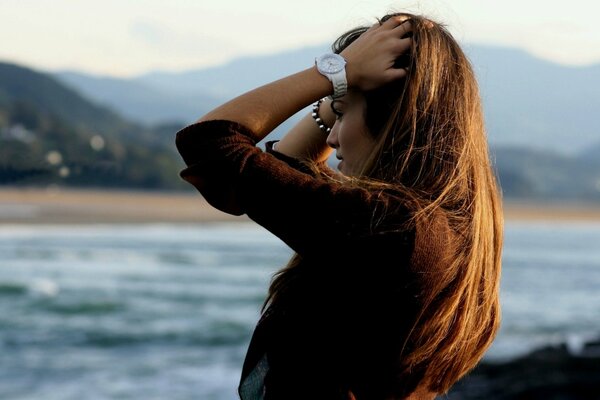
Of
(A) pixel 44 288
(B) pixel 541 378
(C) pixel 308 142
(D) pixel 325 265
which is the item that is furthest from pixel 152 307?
(D) pixel 325 265

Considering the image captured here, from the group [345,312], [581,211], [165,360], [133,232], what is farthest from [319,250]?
[581,211]

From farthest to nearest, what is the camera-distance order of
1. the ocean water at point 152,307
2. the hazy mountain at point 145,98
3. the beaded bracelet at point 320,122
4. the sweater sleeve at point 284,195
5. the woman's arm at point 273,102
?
1. the hazy mountain at point 145,98
2. the ocean water at point 152,307
3. the beaded bracelet at point 320,122
4. the woman's arm at point 273,102
5. the sweater sleeve at point 284,195

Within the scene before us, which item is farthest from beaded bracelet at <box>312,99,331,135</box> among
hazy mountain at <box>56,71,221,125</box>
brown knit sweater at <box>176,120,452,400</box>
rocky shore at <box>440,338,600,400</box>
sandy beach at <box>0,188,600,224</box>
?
hazy mountain at <box>56,71,221,125</box>

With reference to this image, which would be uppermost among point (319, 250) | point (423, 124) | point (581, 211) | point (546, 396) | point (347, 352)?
point (423, 124)

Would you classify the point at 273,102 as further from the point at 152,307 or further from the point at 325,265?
the point at 152,307

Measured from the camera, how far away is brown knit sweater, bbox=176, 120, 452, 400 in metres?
1.94

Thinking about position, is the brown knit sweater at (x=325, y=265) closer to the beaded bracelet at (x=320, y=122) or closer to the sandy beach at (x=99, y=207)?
the beaded bracelet at (x=320, y=122)

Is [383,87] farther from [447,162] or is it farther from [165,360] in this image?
[165,360]

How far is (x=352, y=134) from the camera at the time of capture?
83.8 inches

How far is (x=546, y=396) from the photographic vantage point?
41.5 ft

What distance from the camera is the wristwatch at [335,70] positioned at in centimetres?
210


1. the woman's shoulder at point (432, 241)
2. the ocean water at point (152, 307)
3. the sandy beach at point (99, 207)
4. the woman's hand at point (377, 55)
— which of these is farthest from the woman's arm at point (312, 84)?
the sandy beach at point (99, 207)

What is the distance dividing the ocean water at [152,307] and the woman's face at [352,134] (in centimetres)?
1223

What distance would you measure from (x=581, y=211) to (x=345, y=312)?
77.2m
